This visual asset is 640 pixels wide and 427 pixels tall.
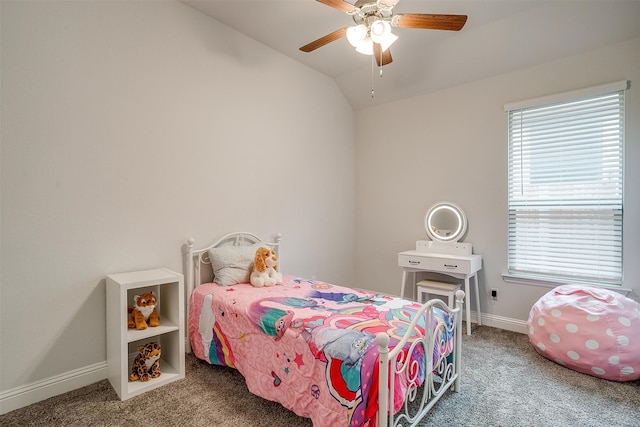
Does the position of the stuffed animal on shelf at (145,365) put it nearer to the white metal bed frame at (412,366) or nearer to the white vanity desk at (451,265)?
the white metal bed frame at (412,366)

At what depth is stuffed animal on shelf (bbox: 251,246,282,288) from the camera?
2.70 m

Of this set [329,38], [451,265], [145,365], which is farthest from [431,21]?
[145,365]

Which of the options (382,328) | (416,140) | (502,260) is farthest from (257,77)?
(502,260)

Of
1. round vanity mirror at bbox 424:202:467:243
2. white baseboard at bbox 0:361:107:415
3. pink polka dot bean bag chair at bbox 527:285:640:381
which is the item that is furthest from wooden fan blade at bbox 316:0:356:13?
white baseboard at bbox 0:361:107:415

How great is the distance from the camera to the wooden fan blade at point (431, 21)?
77.1 inches

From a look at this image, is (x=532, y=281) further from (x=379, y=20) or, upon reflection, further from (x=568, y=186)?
(x=379, y=20)

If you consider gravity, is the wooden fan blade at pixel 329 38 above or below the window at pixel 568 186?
above

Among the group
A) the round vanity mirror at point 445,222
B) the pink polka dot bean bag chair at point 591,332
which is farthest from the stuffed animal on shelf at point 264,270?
the pink polka dot bean bag chair at point 591,332

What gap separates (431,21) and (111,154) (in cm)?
237

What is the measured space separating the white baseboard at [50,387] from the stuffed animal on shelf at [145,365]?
28 centimetres

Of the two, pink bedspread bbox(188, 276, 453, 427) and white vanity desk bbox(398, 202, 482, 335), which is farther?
white vanity desk bbox(398, 202, 482, 335)

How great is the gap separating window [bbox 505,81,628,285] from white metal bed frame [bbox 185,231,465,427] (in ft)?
5.18

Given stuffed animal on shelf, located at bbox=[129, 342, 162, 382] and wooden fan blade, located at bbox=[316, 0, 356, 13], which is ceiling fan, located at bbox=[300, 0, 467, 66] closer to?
wooden fan blade, located at bbox=[316, 0, 356, 13]

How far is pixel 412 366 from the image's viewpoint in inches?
67.0
